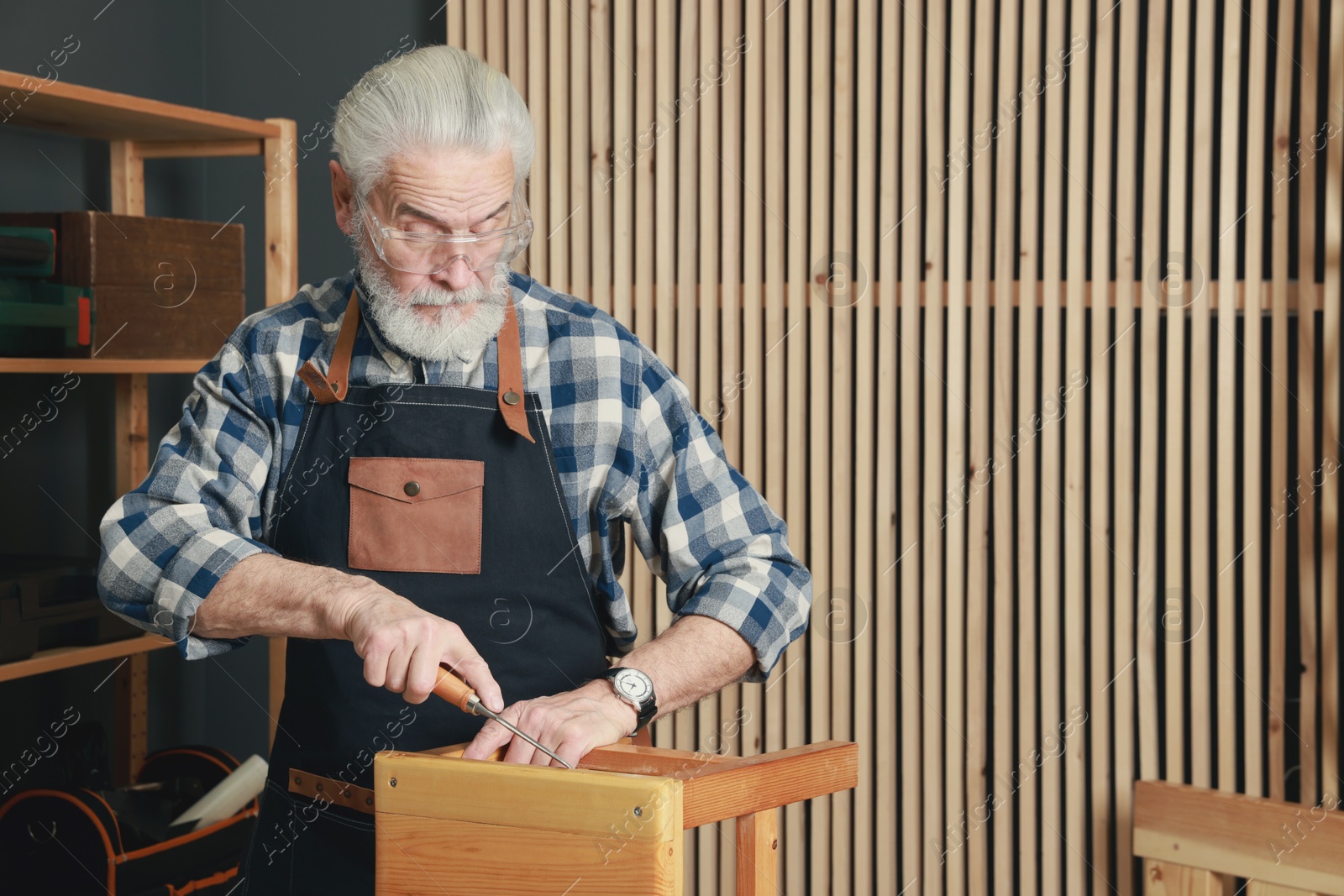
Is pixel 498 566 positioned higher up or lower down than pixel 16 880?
higher up

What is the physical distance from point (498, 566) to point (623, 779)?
66 centimetres

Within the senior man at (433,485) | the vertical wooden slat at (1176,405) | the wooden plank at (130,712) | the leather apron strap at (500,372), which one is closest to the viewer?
the senior man at (433,485)

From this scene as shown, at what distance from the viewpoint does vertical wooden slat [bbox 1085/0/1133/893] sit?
2807 mm

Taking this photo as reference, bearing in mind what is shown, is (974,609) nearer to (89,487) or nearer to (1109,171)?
(1109,171)

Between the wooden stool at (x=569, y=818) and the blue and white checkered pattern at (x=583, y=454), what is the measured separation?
1.36 feet

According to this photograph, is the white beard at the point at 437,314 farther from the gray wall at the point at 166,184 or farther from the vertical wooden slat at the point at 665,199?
the gray wall at the point at 166,184

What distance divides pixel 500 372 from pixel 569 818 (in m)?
0.78

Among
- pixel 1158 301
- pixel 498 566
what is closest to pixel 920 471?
pixel 1158 301

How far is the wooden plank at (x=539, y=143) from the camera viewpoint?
11.0 feet

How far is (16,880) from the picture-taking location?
2729mm

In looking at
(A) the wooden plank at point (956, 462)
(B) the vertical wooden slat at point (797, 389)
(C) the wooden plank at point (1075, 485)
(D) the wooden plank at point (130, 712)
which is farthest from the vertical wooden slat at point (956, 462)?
(D) the wooden plank at point (130, 712)

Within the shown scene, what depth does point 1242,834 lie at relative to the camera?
262cm

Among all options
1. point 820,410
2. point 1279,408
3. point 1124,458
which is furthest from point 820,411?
point 1279,408

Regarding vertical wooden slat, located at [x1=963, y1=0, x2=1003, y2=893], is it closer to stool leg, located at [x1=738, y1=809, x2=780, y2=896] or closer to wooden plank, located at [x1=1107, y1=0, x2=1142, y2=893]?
wooden plank, located at [x1=1107, y1=0, x2=1142, y2=893]
